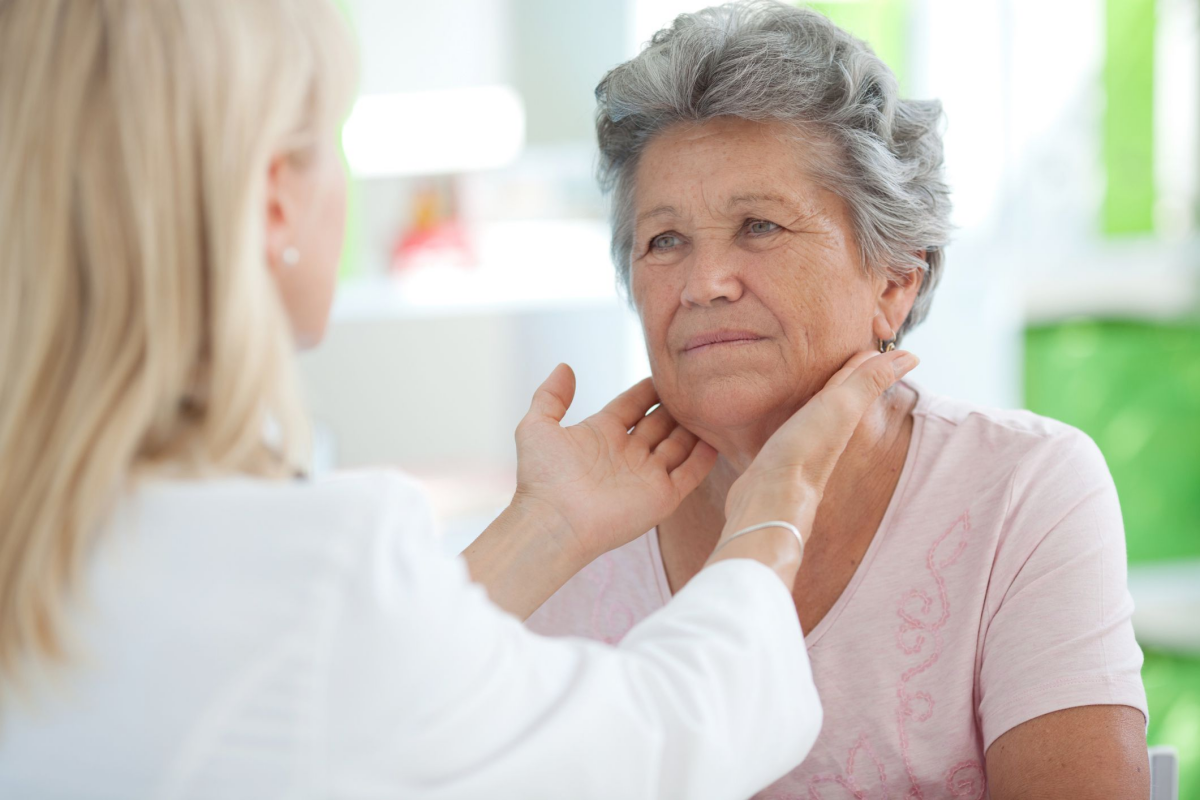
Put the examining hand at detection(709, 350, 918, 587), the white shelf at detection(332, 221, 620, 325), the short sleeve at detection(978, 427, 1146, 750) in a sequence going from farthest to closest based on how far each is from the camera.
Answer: the white shelf at detection(332, 221, 620, 325) → the short sleeve at detection(978, 427, 1146, 750) → the examining hand at detection(709, 350, 918, 587)

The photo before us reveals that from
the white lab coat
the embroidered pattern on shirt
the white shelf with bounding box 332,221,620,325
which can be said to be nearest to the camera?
the white lab coat

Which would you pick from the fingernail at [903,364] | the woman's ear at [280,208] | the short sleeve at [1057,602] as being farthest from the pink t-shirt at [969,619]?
the woman's ear at [280,208]

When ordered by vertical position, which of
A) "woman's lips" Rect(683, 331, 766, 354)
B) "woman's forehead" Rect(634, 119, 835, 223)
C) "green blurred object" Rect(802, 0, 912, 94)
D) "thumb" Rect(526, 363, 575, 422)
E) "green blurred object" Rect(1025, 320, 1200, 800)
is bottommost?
"green blurred object" Rect(1025, 320, 1200, 800)

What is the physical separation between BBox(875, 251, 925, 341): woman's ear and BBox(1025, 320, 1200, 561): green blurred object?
1.37m

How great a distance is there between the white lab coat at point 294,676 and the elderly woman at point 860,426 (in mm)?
610

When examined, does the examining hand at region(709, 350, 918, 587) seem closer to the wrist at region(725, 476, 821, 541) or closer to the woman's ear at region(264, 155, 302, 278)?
the wrist at region(725, 476, 821, 541)

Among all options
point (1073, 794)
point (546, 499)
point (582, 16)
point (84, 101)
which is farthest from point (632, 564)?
point (582, 16)

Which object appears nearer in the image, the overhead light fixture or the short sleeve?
the short sleeve

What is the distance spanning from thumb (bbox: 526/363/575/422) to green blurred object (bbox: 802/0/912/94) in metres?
1.51

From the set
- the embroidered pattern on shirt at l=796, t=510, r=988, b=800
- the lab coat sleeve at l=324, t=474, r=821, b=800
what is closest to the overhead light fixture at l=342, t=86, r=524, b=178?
the embroidered pattern on shirt at l=796, t=510, r=988, b=800

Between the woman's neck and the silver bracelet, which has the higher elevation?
the silver bracelet

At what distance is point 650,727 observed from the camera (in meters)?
0.81

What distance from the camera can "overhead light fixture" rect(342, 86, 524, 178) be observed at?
9.04ft

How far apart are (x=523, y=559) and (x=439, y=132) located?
1.75m
